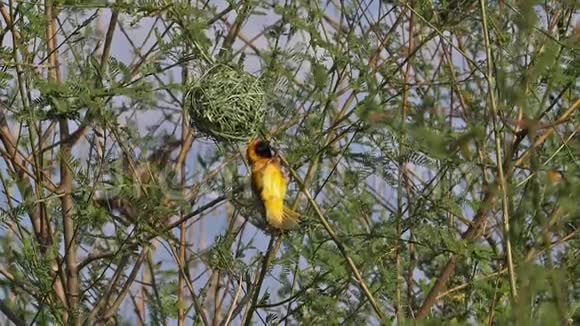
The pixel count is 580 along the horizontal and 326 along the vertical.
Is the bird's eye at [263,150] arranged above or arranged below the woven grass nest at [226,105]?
below

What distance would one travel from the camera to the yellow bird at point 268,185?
2828 millimetres

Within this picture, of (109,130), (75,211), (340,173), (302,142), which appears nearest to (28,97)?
(109,130)

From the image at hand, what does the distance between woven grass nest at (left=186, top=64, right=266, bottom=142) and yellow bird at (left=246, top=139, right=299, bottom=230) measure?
54 mm

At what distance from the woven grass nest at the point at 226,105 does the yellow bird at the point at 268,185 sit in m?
0.05

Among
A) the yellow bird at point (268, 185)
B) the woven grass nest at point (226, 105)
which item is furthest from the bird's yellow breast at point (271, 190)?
the woven grass nest at point (226, 105)

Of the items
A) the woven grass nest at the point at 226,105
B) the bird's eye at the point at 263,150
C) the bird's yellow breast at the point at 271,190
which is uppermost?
the woven grass nest at the point at 226,105

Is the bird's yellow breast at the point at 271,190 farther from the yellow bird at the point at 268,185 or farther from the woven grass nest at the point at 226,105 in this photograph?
the woven grass nest at the point at 226,105

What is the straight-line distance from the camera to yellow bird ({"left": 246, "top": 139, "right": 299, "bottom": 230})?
Answer: 2828 millimetres

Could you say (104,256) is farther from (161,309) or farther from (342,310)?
(342,310)

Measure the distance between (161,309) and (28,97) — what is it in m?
0.84

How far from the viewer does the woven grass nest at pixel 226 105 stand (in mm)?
2758

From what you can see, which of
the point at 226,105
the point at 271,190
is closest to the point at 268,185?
the point at 271,190

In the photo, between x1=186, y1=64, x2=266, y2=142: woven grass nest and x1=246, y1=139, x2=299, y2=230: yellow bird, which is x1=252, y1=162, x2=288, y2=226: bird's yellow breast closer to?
x1=246, y1=139, x2=299, y2=230: yellow bird

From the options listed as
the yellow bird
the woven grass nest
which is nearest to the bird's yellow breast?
the yellow bird
